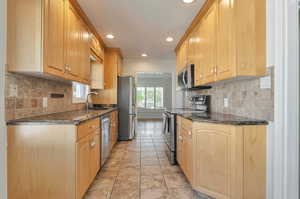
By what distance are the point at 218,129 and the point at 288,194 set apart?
2.59 feet

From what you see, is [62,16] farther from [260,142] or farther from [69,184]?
[260,142]

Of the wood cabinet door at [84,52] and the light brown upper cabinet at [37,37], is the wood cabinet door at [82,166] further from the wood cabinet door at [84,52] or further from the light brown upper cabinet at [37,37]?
the wood cabinet door at [84,52]

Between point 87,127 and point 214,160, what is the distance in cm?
143

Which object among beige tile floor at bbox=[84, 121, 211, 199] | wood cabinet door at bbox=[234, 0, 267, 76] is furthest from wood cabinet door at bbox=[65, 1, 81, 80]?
wood cabinet door at bbox=[234, 0, 267, 76]

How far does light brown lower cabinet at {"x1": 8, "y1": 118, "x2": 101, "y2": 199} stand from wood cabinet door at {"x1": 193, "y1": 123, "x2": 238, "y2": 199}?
128 centimetres

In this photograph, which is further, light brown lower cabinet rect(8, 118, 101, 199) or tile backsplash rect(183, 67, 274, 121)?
tile backsplash rect(183, 67, 274, 121)

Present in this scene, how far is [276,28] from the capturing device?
162 cm

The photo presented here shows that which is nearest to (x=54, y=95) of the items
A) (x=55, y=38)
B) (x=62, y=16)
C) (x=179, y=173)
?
(x=55, y=38)

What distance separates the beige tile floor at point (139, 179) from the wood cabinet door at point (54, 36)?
1511 mm

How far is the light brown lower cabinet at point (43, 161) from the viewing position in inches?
63.6

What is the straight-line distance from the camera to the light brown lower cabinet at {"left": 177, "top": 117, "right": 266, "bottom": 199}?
1.65 metres

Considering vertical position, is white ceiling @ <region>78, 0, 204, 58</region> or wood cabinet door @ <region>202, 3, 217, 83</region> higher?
white ceiling @ <region>78, 0, 204, 58</region>

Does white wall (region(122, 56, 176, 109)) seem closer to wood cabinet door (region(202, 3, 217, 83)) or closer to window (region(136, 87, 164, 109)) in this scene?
wood cabinet door (region(202, 3, 217, 83))

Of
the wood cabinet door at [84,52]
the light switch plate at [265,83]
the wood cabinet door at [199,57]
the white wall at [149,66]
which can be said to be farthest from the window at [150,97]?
the light switch plate at [265,83]
